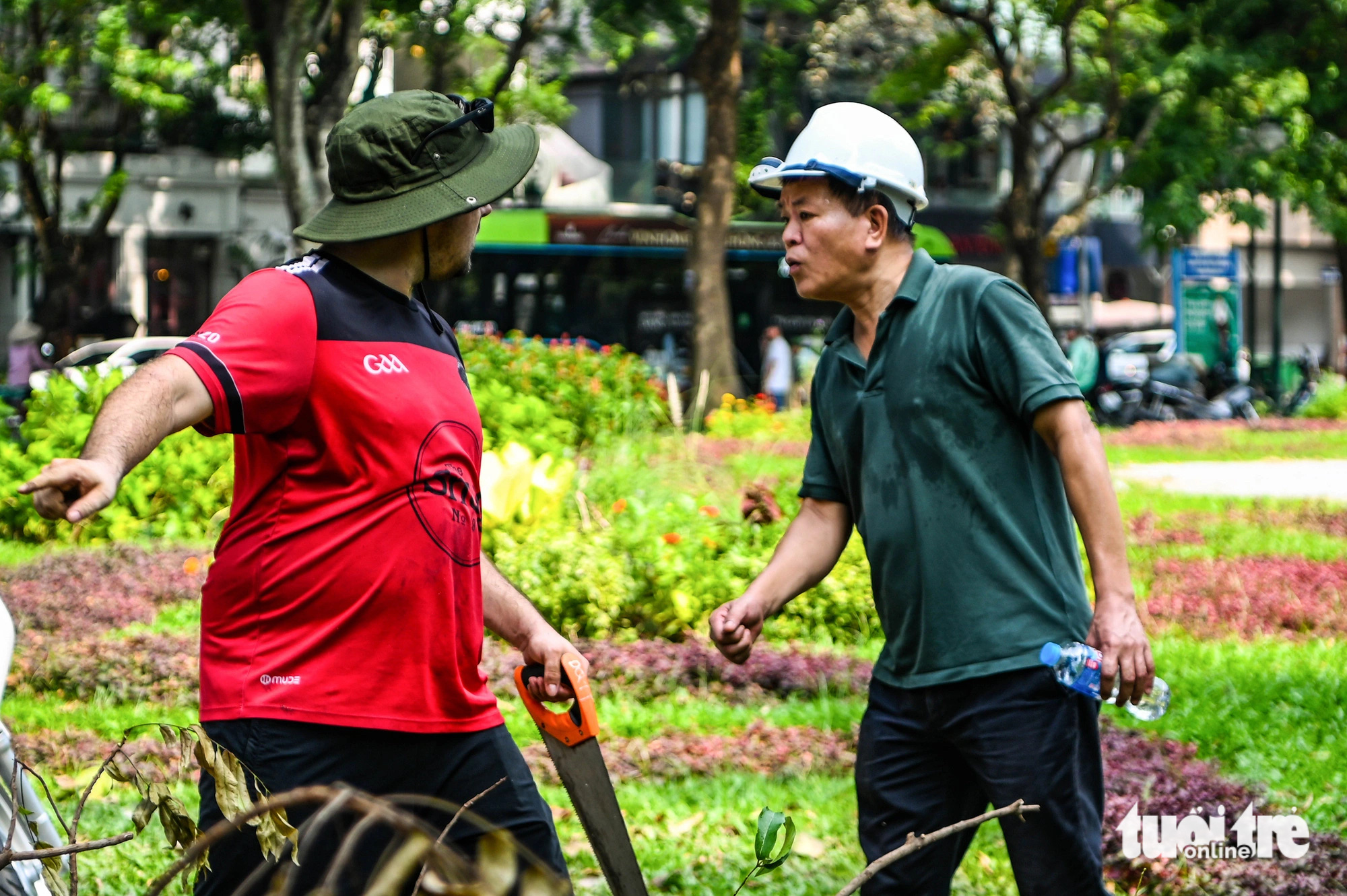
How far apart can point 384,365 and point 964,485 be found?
111 centimetres

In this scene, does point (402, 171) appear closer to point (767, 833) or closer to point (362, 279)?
point (362, 279)

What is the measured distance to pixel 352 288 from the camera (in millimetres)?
2547

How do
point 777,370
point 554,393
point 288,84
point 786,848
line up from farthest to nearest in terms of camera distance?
point 777,370, point 554,393, point 288,84, point 786,848

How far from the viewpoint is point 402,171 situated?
261 cm

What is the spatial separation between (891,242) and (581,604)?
424 centimetres

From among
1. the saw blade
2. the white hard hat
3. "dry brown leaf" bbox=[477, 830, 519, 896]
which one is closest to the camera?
"dry brown leaf" bbox=[477, 830, 519, 896]

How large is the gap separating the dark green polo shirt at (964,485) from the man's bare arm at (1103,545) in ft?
0.20

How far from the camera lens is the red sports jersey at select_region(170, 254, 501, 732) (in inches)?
96.0

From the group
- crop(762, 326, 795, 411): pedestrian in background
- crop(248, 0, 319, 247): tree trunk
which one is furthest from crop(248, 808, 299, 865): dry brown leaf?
crop(762, 326, 795, 411): pedestrian in background

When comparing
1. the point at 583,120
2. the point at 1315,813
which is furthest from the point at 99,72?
the point at 1315,813

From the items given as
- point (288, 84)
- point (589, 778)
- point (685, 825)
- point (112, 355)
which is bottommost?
point (685, 825)

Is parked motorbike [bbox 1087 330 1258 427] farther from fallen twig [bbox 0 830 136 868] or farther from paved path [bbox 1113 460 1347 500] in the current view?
fallen twig [bbox 0 830 136 868]

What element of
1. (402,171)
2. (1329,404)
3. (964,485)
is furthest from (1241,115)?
(402,171)

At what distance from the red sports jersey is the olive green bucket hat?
11cm
